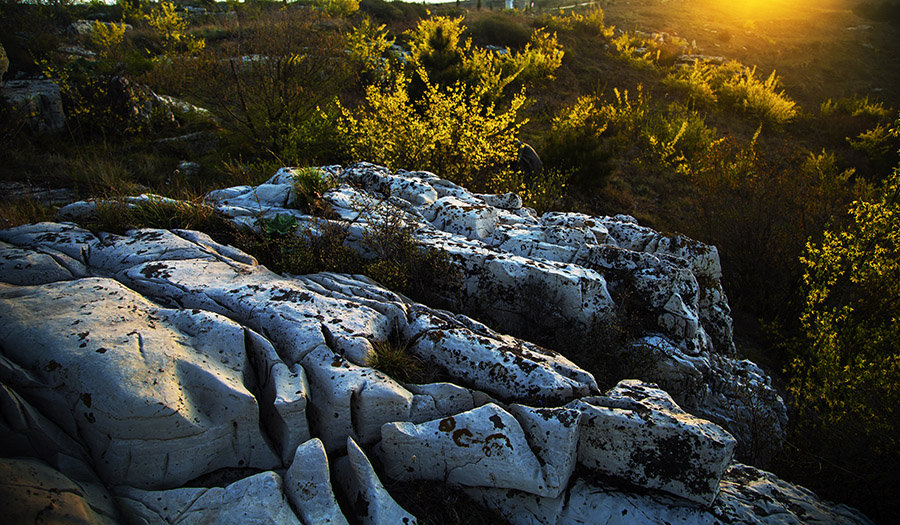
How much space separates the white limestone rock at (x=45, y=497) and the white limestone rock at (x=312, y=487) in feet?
3.06

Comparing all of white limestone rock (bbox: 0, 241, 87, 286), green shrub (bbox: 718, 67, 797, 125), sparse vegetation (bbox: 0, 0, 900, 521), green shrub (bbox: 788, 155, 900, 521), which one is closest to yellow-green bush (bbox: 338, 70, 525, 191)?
sparse vegetation (bbox: 0, 0, 900, 521)

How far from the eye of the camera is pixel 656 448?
2.81 metres

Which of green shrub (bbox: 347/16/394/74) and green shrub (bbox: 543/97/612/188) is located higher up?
green shrub (bbox: 347/16/394/74)

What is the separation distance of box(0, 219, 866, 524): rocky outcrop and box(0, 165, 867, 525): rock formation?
0.01m

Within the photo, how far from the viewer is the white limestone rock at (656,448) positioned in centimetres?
273

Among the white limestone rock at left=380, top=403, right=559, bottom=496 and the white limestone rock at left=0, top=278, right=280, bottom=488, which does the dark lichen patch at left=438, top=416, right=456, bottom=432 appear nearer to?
the white limestone rock at left=380, top=403, right=559, bottom=496

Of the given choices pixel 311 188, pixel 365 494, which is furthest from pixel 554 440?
pixel 311 188

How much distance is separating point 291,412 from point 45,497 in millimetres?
1239

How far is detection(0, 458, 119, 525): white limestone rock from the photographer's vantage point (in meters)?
1.89

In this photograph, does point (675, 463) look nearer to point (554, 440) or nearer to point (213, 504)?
point (554, 440)

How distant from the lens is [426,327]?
12.0 ft

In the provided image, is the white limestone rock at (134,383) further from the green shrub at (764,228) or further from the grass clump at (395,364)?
the green shrub at (764,228)

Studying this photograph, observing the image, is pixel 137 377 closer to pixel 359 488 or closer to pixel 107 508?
pixel 107 508

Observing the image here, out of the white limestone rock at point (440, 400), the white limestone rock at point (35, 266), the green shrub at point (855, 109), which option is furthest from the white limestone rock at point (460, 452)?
the green shrub at point (855, 109)
